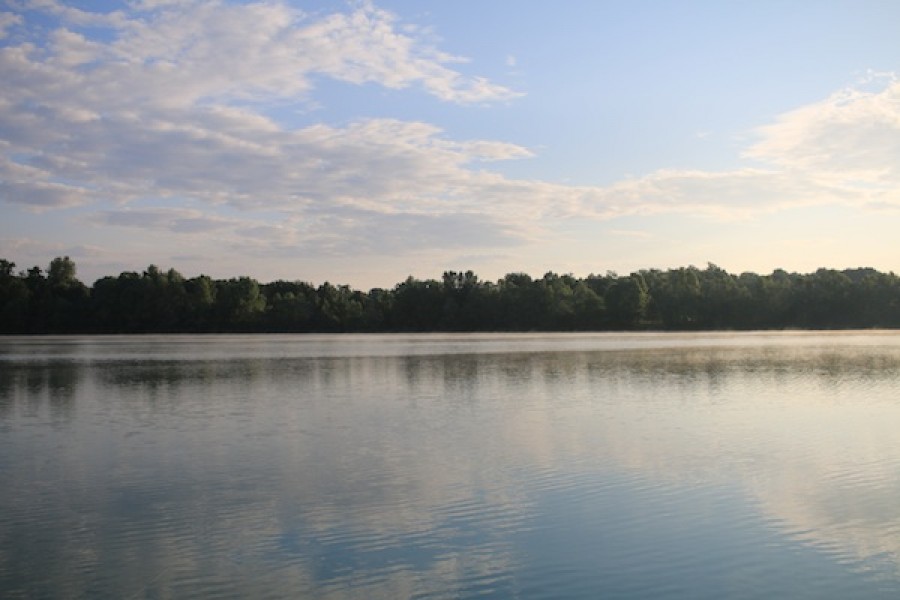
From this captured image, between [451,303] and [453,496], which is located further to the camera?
[451,303]

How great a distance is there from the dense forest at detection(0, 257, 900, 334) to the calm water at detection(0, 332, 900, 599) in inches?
3614

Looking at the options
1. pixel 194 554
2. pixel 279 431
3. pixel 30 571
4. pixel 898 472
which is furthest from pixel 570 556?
pixel 279 431

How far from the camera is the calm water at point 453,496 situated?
27.2 ft

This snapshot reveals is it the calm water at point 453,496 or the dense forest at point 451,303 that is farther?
the dense forest at point 451,303

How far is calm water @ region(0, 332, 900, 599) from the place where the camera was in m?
8.30

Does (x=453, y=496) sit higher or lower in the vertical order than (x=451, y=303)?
lower

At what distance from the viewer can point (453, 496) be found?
38.2ft

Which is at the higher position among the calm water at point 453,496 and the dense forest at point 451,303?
the dense forest at point 451,303

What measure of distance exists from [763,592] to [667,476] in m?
5.14

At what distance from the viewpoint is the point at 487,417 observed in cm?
2033

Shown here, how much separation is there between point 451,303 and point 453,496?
114 metres

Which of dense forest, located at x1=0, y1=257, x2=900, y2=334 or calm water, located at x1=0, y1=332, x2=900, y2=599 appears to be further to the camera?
dense forest, located at x1=0, y1=257, x2=900, y2=334

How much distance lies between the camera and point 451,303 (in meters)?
125

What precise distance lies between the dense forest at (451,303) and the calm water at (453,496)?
91800 mm
